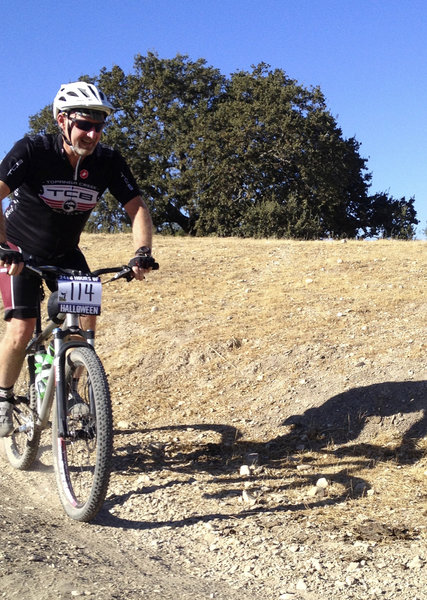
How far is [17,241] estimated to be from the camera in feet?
13.3

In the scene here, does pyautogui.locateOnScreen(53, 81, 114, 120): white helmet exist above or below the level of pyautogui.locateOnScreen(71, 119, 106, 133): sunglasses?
above

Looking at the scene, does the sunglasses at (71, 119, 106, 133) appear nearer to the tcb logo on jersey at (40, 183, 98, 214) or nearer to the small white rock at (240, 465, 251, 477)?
the tcb logo on jersey at (40, 183, 98, 214)

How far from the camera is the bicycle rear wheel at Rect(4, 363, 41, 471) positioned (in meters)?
3.94

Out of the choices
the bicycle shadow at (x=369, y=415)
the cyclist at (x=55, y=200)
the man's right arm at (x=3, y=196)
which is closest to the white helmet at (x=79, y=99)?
the cyclist at (x=55, y=200)

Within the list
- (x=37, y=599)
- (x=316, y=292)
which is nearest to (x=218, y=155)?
(x=316, y=292)

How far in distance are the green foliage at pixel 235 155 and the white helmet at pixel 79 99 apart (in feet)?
62.2

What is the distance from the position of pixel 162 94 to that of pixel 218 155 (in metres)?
5.48

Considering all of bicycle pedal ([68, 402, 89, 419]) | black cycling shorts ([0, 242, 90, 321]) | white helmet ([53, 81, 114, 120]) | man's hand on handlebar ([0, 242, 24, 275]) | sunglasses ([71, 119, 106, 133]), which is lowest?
bicycle pedal ([68, 402, 89, 419])

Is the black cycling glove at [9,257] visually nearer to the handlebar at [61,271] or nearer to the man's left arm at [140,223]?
the handlebar at [61,271]

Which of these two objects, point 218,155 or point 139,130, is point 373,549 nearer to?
point 218,155

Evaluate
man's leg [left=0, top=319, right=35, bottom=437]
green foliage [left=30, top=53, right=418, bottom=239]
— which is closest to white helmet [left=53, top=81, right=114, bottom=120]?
man's leg [left=0, top=319, right=35, bottom=437]

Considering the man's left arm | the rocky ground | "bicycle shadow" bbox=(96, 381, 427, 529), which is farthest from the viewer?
"bicycle shadow" bbox=(96, 381, 427, 529)

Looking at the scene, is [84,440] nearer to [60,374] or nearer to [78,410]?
[78,410]

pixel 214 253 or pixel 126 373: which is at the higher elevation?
pixel 214 253
